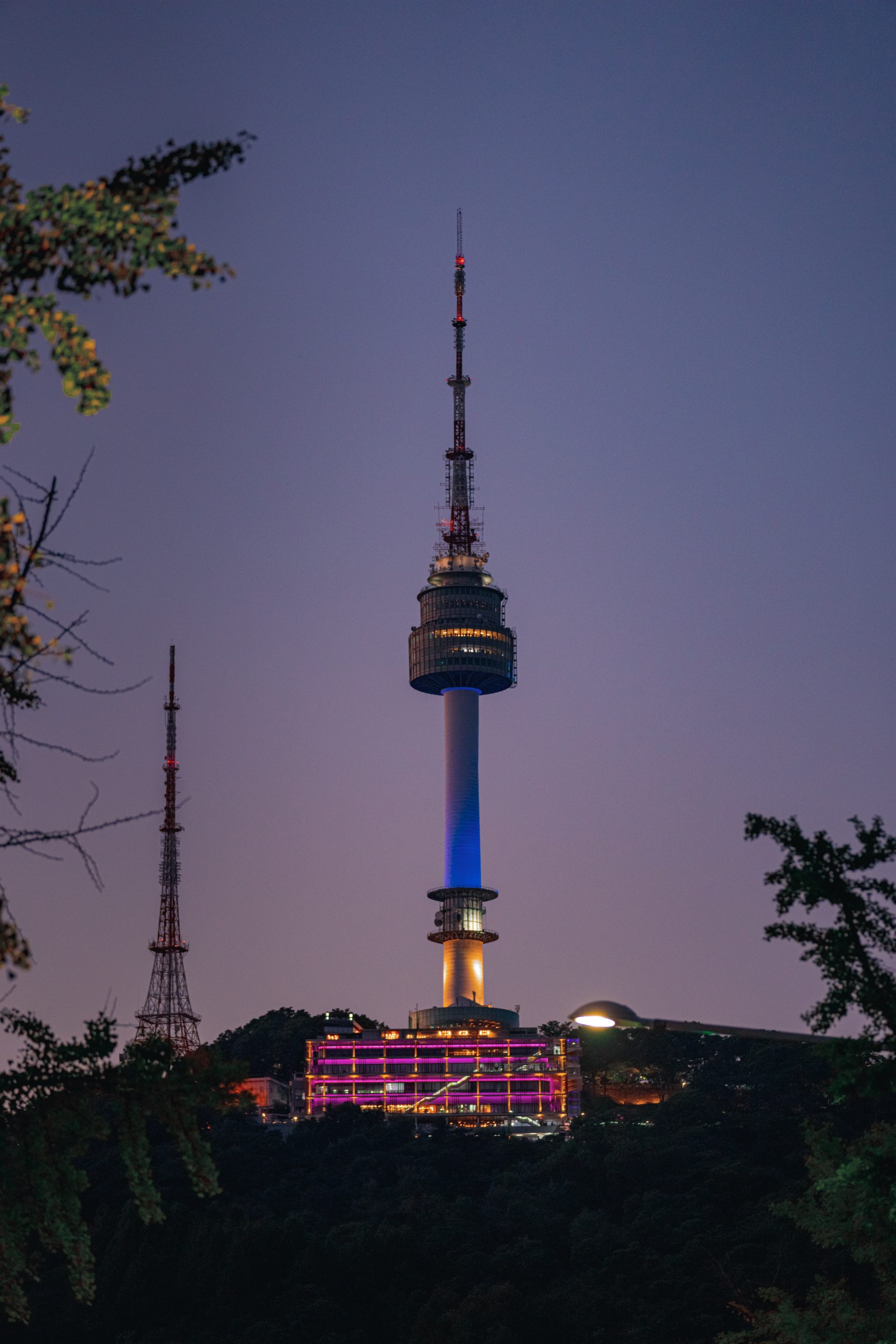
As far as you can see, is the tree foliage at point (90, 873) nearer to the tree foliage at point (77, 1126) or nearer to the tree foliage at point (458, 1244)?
the tree foliage at point (77, 1126)

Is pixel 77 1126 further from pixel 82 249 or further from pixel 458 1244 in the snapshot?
pixel 458 1244

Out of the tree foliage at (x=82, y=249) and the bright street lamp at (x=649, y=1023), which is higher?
the tree foliage at (x=82, y=249)

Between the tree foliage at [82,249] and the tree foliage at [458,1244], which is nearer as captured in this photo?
the tree foliage at [82,249]

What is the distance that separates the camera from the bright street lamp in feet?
72.3

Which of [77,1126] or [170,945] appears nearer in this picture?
[77,1126]

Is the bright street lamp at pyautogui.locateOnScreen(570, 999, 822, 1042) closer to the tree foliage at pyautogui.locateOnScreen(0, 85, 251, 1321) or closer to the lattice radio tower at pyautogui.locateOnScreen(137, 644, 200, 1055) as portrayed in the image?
the tree foliage at pyautogui.locateOnScreen(0, 85, 251, 1321)

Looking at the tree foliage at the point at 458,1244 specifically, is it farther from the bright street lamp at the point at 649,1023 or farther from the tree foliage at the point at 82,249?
the tree foliage at the point at 82,249

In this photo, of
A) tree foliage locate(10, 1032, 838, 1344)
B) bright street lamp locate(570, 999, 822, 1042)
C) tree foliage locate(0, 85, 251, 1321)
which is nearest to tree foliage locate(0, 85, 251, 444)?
tree foliage locate(0, 85, 251, 1321)

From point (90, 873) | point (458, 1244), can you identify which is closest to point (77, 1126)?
point (90, 873)

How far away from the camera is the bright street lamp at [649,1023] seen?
2203 centimetres

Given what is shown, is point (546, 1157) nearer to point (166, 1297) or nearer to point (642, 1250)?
point (642, 1250)

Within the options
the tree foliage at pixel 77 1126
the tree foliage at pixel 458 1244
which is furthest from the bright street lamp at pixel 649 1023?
the tree foliage at pixel 458 1244

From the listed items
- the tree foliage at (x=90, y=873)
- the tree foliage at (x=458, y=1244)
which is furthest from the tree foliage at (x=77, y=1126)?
the tree foliage at (x=458, y=1244)

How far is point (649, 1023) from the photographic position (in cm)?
2280
